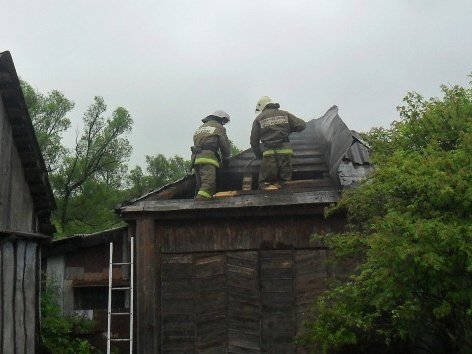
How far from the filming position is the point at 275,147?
14.0 meters

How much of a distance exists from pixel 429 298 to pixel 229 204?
18.1 ft

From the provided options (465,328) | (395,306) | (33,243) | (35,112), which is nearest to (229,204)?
(33,243)

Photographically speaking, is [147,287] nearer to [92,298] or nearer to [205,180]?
[92,298]

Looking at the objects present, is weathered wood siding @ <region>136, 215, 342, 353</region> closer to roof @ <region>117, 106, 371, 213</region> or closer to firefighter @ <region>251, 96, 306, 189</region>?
roof @ <region>117, 106, 371, 213</region>

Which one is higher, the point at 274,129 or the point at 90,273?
the point at 274,129

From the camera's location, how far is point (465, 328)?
28.8 feet

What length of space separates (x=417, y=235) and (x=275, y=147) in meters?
6.69

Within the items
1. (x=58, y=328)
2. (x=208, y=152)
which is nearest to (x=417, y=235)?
(x=208, y=152)

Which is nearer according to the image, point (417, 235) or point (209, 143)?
point (417, 235)

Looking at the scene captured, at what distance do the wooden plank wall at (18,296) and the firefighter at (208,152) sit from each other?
373 cm

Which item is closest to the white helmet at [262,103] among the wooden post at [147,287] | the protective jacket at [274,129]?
the protective jacket at [274,129]

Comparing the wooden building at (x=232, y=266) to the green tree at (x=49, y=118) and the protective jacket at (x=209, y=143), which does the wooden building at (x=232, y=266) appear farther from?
the green tree at (x=49, y=118)

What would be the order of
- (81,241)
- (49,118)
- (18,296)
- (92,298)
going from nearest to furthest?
(18,296), (81,241), (92,298), (49,118)

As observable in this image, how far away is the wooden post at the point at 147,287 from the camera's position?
13211 mm
